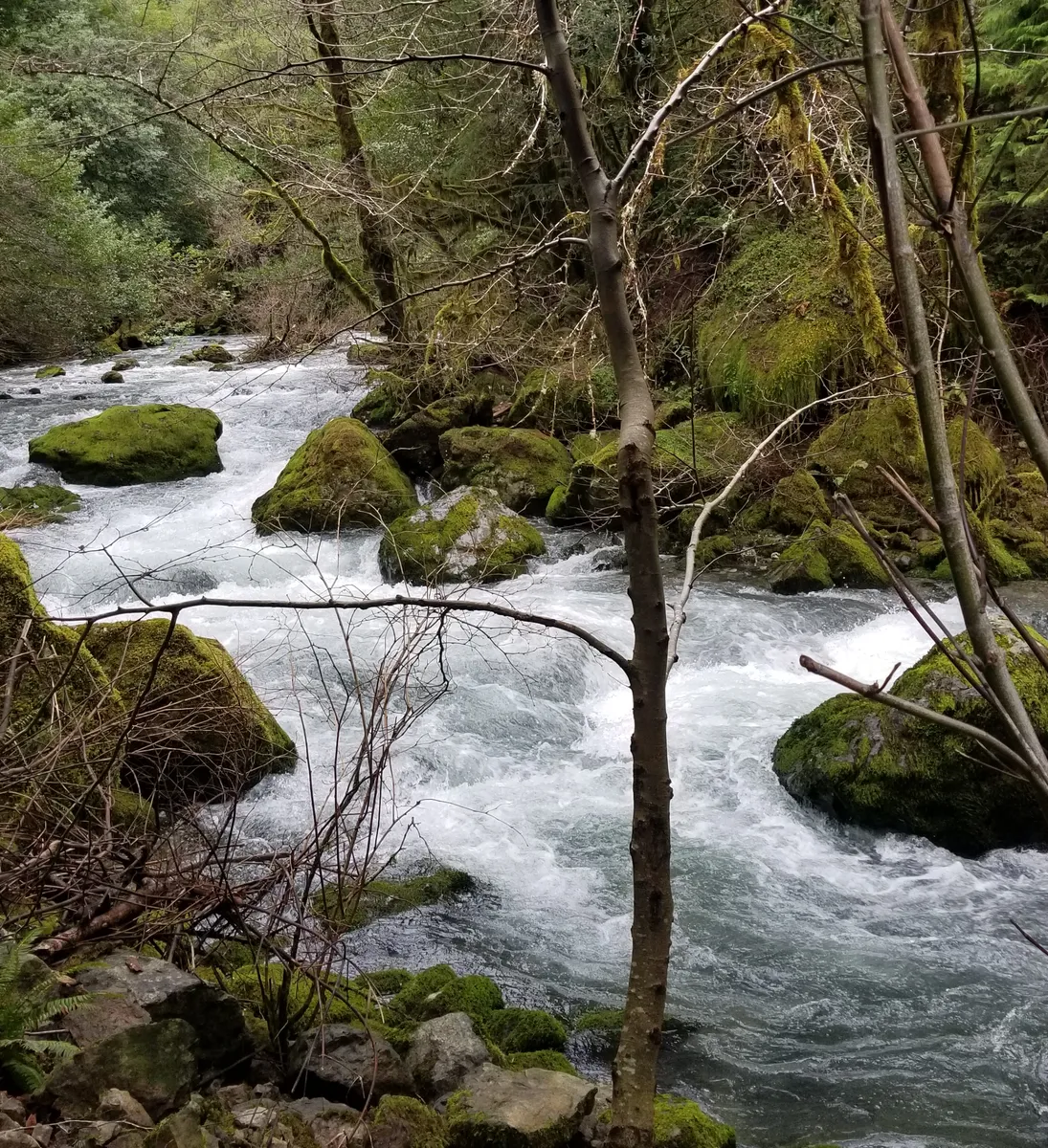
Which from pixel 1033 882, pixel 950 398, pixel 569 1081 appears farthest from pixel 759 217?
pixel 569 1081

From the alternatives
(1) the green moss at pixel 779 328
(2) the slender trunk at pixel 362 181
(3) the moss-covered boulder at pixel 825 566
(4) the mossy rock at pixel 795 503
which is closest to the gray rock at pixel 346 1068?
(3) the moss-covered boulder at pixel 825 566

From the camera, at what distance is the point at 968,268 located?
87 centimetres

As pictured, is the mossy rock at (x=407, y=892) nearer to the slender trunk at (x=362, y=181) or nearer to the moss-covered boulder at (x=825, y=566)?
the moss-covered boulder at (x=825, y=566)

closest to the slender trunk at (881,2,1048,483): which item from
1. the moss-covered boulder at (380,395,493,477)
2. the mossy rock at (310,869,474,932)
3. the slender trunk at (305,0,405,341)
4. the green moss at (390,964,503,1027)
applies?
the green moss at (390,964,503,1027)

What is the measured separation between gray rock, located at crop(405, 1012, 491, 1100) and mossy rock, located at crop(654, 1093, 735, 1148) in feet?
2.18

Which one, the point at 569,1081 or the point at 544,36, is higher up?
the point at 544,36

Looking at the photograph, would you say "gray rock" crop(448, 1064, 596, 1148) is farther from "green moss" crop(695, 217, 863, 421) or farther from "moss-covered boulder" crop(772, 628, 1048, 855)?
"green moss" crop(695, 217, 863, 421)

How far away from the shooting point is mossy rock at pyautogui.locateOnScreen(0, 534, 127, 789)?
9.85 feet

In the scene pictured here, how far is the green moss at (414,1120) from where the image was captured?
112 inches

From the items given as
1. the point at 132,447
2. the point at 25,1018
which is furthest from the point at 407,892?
the point at 132,447

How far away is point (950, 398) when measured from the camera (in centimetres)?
955

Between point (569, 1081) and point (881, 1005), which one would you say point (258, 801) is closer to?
point (569, 1081)

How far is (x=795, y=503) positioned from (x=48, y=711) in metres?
7.66

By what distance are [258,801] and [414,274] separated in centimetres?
821
